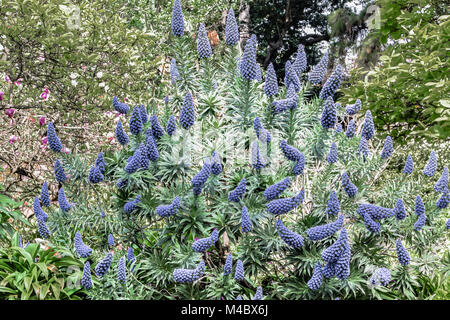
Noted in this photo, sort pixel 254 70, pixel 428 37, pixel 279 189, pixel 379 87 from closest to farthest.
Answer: pixel 279 189 → pixel 254 70 → pixel 428 37 → pixel 379 87

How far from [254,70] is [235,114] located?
411mm

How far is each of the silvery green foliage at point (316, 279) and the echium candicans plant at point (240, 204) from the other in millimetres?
13

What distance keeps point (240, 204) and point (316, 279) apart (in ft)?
2.23

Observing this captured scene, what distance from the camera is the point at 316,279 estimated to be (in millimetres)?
2740

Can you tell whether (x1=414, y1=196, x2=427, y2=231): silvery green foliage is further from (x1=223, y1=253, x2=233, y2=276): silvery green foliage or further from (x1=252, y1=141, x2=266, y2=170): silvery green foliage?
(x1=223, y1=253, x2=233, y2=276): silvery green foliage

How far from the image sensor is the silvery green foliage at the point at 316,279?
9.00 feet

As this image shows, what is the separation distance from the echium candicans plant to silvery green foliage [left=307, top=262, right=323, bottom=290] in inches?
0.5

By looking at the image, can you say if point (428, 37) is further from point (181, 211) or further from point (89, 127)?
point (89, 127)

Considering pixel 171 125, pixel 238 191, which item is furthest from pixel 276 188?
pixel 171 125

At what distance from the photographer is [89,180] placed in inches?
126

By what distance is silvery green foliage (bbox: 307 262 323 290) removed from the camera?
274 cm

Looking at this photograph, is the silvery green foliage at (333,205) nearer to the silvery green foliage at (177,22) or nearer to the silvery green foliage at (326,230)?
the silvery green foliage at (326,230)

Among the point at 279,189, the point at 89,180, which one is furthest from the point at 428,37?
the point at 89,180

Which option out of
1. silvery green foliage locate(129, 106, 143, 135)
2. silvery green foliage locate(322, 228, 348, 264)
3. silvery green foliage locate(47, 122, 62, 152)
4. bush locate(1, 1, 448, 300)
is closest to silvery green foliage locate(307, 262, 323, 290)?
bush locate(1, 1, 448, 300)
